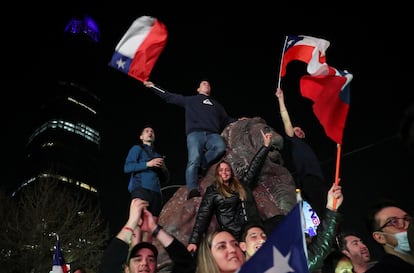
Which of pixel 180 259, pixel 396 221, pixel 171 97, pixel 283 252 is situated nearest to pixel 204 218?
pixel 180 259

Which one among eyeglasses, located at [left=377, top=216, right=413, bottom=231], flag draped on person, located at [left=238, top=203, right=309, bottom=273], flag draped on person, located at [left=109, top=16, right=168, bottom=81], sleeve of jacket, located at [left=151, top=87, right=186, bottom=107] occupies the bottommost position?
eyeglasses, located at [left=377, top=216, right=413, bottom=231]

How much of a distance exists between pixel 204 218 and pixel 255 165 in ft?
6.22

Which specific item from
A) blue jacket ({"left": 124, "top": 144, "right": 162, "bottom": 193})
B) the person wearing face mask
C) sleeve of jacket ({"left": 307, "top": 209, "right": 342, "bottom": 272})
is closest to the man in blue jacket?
blue jacket ({"left": 124, "top": 144, "right": 162, "bottom": 193})

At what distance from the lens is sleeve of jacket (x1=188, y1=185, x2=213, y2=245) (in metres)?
7.22

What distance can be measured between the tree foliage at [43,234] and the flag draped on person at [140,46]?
16.8 metres

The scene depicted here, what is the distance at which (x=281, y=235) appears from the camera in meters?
3.09

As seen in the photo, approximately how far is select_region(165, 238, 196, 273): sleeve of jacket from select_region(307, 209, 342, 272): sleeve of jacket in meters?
1.21

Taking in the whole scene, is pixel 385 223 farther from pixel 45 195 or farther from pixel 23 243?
pixel 45 195

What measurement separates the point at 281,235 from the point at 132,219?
89.2 inches

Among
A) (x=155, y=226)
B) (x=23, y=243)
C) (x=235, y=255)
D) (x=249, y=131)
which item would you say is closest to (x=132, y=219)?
(x=155, y=226)

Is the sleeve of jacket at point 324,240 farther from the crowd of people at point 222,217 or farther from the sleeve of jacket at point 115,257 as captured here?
the sleeve of jacket at point 115,257

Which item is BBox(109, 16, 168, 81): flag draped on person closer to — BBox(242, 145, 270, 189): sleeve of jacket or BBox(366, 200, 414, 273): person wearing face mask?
BBox(242, 145, 270, 189): sleeve of jacket

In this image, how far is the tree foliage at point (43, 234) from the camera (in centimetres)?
2397

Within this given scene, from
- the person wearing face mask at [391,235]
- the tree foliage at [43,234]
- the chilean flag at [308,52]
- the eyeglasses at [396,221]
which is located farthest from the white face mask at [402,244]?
the tree foliage at [43,234]
